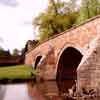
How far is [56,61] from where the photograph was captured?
67.6 ft

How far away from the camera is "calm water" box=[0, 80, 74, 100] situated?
44.5ft

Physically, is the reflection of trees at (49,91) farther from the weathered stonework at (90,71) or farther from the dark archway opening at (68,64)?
the dark archway opening at (68,64)

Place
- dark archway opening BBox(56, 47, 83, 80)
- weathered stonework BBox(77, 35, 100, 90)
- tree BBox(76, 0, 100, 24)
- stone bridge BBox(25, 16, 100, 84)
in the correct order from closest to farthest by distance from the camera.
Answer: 1. weathered stonework BBox(77, 35, 100, 90)
2. stone bridge BBox(25, 16, 100, 84)
3. dark archway opening BBox(56, 47, 83, 80)
4. tree BBox(76, 0, 100, 24)

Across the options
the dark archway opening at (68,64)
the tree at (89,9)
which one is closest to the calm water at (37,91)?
the dark archway opening at (68,64)

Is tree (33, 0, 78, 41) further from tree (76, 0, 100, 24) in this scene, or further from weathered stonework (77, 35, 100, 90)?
weathered stonework (77, 35, 100, 90)

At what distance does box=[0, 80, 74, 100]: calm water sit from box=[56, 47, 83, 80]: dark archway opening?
1.81 meters

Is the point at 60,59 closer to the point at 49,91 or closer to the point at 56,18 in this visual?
the point at 49,91

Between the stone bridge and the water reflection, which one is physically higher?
the stone bridge

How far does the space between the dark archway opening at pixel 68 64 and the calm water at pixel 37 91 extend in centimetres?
181

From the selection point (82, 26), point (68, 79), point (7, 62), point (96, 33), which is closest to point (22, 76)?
point (68, 79)

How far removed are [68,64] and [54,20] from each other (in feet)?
43.0

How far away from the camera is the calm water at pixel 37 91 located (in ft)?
44.5

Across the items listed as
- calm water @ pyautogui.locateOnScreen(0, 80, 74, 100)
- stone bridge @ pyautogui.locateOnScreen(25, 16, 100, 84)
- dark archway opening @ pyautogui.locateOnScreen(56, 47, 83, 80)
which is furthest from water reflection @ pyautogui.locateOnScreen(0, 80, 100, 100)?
dark archway opening @ pyautogui.locateOnScreen(56, 47, 83, 80)

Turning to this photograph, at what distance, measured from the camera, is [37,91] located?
53.5 feet
